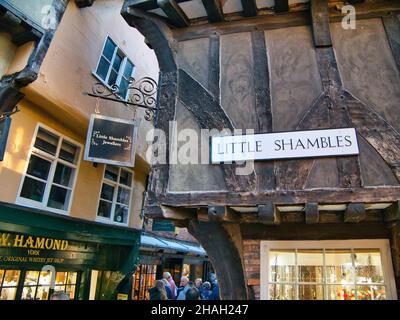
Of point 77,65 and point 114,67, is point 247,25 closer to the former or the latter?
point 77,65

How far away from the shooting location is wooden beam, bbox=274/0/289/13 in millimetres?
4405

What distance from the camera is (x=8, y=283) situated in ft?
18.9

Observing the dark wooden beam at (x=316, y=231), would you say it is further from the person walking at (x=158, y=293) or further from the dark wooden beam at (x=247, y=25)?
the person walking at (x=158, y=293)

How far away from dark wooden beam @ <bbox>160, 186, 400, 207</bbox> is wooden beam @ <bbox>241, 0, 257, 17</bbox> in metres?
2.74

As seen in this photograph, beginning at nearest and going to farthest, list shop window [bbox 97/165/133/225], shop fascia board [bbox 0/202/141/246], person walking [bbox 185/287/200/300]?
shop fascia board [bbox 0/202/141/246] → person walking [bbox 185/287/200/300] → shop window [bbox 97/165/133/225]

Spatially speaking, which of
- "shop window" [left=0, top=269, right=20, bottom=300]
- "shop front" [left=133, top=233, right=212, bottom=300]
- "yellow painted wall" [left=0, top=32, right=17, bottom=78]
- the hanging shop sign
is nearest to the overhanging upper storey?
"yellow painted wall" [left=0, top=32, right=17, bottom=78]

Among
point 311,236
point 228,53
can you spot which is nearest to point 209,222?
point 311,236

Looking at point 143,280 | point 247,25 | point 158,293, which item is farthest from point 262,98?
point 143,280

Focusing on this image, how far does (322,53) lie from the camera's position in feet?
13.9

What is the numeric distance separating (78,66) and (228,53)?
378cm

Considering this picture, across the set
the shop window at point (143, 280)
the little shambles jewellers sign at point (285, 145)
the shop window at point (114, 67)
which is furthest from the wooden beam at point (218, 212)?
the shop window at point (143, 280)

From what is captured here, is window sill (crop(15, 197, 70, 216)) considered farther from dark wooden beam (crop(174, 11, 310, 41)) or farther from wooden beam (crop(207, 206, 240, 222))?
dark wooden beam (crop(174, 11, 310, 41))

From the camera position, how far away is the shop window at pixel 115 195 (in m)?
7.88

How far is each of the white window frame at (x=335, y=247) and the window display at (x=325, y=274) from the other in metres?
0.04
